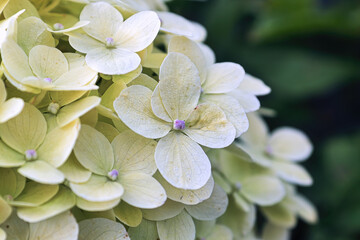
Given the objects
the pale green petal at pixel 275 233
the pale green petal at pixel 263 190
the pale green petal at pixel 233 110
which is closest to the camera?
the pale green petal at pixel 233 110

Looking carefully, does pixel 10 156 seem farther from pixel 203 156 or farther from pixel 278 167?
pixel 278 167

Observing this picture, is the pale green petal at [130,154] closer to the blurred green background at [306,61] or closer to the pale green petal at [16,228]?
the pale green petal at [16,228]

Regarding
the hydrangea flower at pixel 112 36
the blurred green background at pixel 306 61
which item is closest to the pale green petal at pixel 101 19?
the hydrangea flower at pixel 112 36

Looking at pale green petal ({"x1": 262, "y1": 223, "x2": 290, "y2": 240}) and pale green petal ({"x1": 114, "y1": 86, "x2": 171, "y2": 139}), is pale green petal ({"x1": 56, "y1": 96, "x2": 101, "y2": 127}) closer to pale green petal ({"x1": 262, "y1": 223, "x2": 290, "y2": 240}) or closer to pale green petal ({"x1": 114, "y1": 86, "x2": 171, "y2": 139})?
pale green petal ({"x1": 114, "y1": 86, "x2": 171, "y2": 139})

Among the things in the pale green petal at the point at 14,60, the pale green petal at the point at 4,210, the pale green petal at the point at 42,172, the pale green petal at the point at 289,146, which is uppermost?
the pale green petal at the point at 14,60

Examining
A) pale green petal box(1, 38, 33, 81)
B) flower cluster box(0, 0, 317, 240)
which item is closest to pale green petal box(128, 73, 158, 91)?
flower cluster box(0, 0, 317, 240)

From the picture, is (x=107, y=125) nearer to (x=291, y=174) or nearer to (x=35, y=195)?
(x=35, y=195)

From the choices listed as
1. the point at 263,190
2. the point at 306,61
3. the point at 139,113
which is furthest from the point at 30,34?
the point at 306,61

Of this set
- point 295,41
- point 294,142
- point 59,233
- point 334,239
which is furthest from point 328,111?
point 59,233
